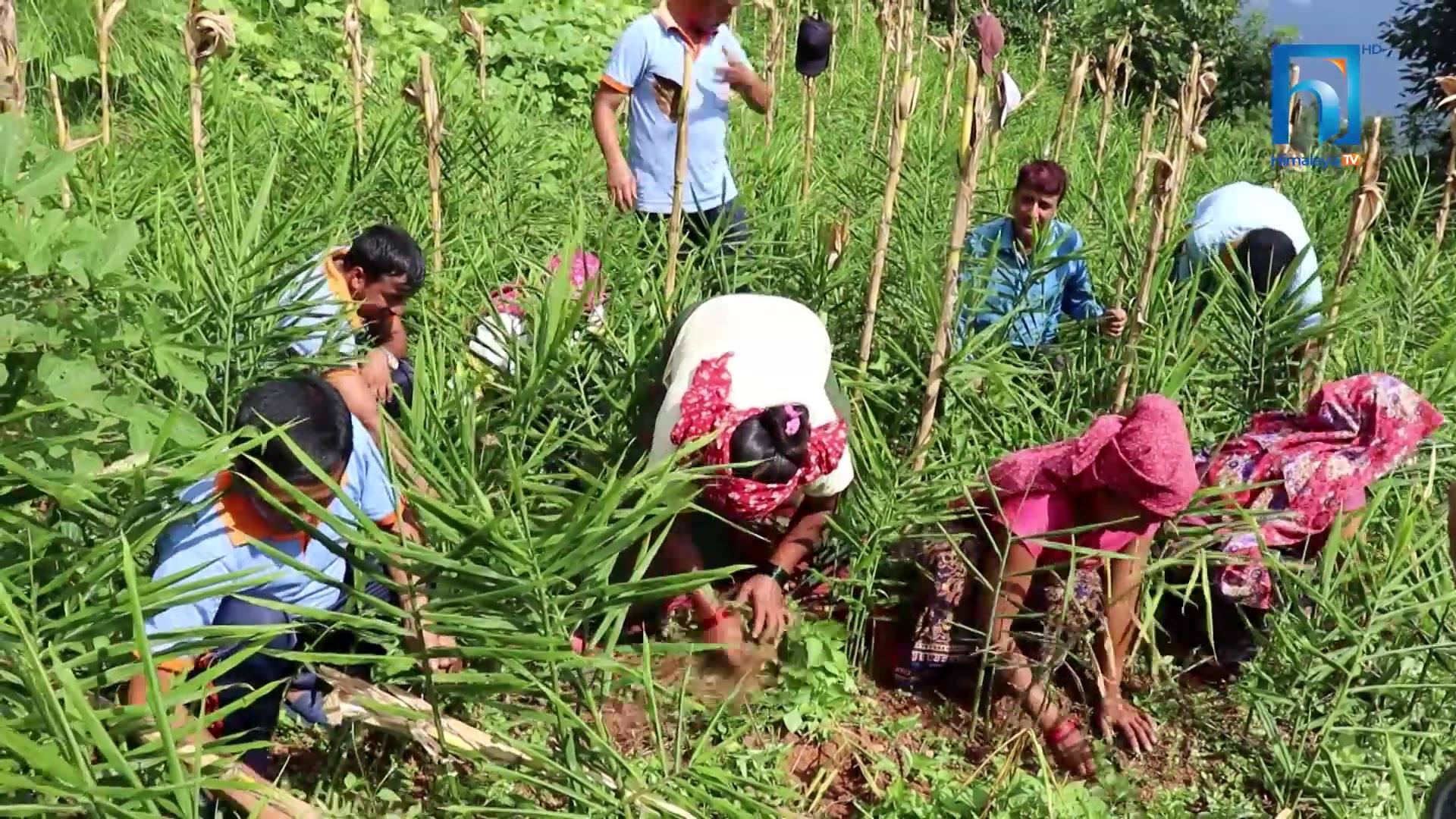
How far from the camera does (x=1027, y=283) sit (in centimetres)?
267

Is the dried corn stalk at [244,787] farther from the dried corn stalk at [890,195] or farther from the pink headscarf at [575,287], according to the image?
the dried corn stalk at [890,195]

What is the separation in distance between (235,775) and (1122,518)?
1.43m

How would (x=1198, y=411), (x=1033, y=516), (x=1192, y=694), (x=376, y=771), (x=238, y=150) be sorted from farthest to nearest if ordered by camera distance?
(x=238, y=150) < (x=1198, y=411) < (x=1192, y=694) < (x=1033, y=516) < (x=376, y=771)

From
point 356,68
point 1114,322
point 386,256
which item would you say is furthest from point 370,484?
point 356,68

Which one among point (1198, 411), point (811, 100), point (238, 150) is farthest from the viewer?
point (811, 100)

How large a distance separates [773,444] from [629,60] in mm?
1486

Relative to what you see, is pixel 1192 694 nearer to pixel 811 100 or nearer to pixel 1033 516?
pixel 1033 516

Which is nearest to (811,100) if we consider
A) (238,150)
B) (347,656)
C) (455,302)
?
(455,302)

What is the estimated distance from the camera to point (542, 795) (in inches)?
65.2

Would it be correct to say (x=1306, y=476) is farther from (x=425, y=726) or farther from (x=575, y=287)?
(x=425, y=726)

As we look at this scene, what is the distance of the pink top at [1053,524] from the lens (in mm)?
2146

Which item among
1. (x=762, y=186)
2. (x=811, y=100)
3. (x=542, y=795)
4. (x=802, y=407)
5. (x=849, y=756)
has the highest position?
(x=811, y=100)

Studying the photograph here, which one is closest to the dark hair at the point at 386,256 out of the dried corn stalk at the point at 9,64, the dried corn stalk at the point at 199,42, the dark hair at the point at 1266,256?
the dried corn stalk at the point at 199,42

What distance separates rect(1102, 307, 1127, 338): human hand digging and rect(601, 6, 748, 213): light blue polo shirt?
101 centimetres
